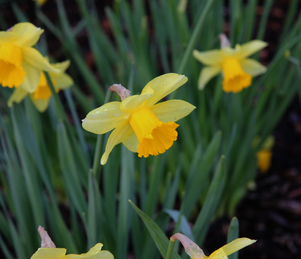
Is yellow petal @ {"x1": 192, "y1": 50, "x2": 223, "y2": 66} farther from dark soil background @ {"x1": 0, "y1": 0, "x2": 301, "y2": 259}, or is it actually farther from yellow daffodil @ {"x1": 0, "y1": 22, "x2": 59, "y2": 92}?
dark soil background @ {"x1": 0, "y1": 0, "x2": 301, "y2": 259}

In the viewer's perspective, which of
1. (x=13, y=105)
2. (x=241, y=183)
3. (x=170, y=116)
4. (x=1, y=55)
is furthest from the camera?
(x=241, y=183)

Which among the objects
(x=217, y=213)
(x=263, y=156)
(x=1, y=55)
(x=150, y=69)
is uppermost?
(x=1, y=55)

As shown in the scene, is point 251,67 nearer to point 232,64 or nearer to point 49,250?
point 232,64

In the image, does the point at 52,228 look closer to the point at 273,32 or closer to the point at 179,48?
the point at 179,48

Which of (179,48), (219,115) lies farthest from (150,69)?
(219,115)

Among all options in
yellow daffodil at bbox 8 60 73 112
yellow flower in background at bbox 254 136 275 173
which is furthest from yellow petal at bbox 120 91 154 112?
yellow flower in background at bbox 254 136 275 173

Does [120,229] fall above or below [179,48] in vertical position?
below
